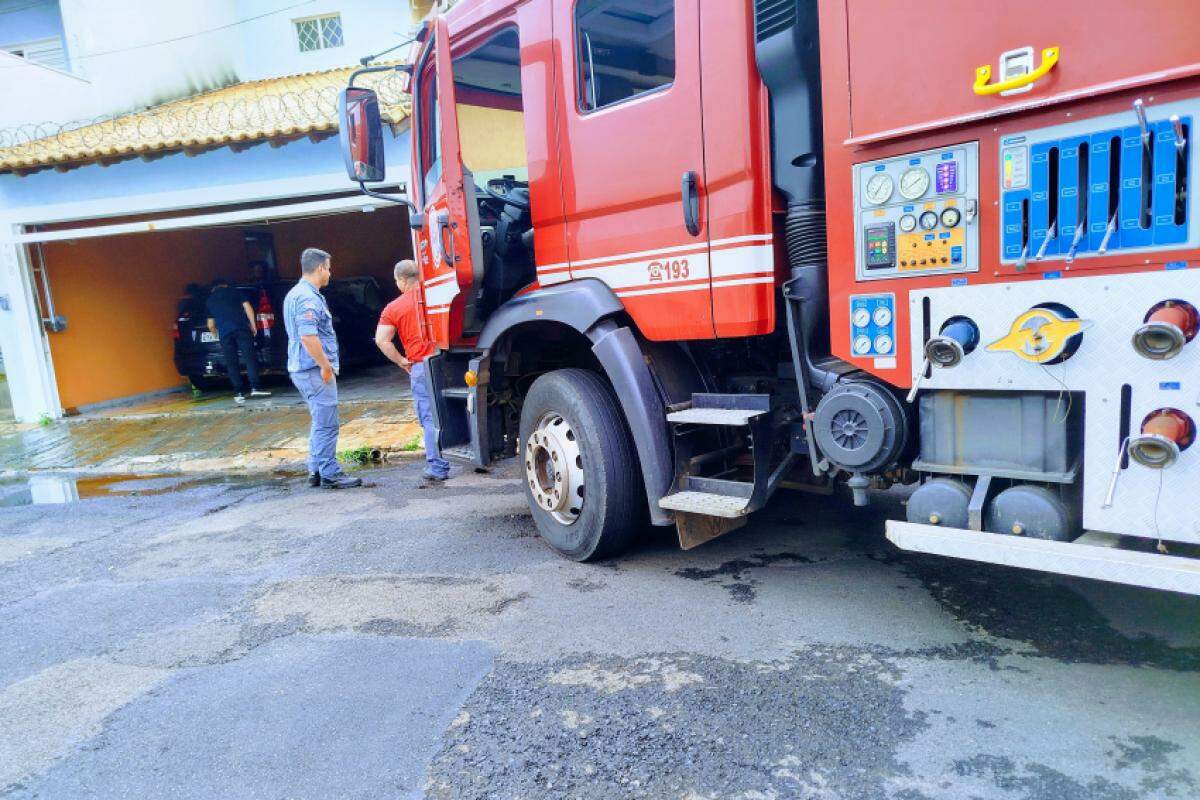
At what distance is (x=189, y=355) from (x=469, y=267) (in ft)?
29.7

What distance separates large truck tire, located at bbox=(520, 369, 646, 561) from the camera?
3.89 m

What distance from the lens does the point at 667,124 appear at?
3.38 meters

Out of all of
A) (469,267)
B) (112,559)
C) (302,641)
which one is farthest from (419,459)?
(302,641)

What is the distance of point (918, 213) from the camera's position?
2.66m

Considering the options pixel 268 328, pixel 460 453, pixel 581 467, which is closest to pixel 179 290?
pixel 268 328

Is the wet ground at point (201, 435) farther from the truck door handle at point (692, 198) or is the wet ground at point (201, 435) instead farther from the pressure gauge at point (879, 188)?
the pressure gauge at point (879, 188)

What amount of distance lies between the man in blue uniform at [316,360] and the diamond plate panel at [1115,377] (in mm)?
5039

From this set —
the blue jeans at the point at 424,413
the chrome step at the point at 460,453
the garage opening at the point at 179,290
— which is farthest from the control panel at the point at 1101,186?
the garage opening at the point at 179,290

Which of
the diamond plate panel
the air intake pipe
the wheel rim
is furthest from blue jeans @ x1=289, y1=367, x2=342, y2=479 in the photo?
the diamond plate panel

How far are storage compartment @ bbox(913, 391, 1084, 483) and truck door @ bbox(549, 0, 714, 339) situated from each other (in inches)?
38.8

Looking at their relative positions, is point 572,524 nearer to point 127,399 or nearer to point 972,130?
point 972,130

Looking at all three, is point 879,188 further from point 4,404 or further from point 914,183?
point 4,404

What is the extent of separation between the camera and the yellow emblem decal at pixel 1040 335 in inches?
93.7

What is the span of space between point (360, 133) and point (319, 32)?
12.2 m
